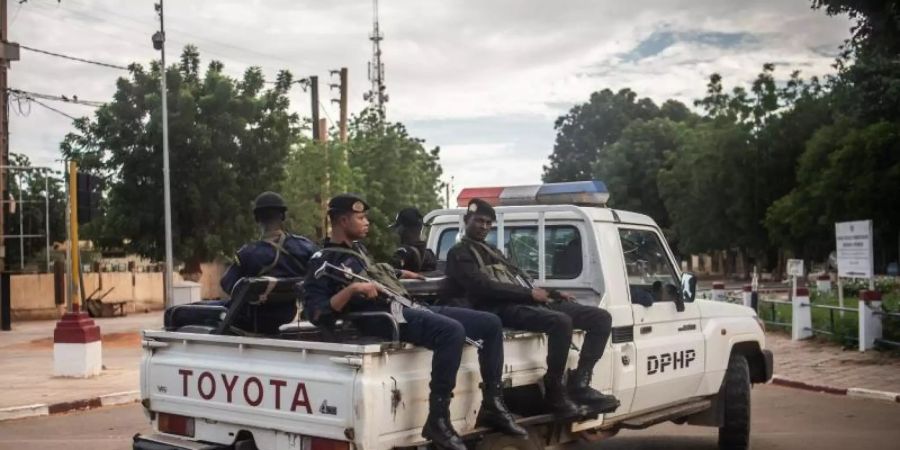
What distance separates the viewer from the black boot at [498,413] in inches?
227

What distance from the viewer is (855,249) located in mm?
17047

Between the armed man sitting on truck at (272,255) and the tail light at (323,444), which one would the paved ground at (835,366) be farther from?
the tail light at (323,444)

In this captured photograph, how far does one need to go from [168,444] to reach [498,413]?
2029 mm

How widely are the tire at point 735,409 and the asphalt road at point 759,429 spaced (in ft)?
1.80

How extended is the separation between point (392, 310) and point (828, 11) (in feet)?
41.3

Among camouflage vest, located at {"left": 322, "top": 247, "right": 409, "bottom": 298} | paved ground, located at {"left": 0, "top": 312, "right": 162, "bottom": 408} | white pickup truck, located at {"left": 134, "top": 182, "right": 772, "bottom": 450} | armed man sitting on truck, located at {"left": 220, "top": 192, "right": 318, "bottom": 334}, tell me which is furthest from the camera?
paved ground, located at {"left": 0, "top": 312, "right": 162, "bottom": 408}

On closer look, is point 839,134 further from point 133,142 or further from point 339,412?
point 339,412

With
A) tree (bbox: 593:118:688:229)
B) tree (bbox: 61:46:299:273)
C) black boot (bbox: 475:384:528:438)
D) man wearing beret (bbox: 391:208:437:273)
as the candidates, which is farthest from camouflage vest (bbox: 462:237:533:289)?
tree (bbox: 593:118:688:229)

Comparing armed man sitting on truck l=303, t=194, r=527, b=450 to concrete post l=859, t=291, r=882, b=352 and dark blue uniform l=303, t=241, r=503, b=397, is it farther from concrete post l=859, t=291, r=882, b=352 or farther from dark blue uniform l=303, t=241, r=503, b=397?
concrete post l=859, t=291, r=882, b=352

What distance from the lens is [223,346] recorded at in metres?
6.00

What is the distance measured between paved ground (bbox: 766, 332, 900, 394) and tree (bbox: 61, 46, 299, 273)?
66.6ft

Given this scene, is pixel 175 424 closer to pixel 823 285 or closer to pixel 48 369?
pixel 48 369

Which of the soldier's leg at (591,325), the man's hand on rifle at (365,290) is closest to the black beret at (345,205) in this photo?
the man's hand on rifle at (365,290)

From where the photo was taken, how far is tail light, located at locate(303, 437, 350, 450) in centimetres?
525
